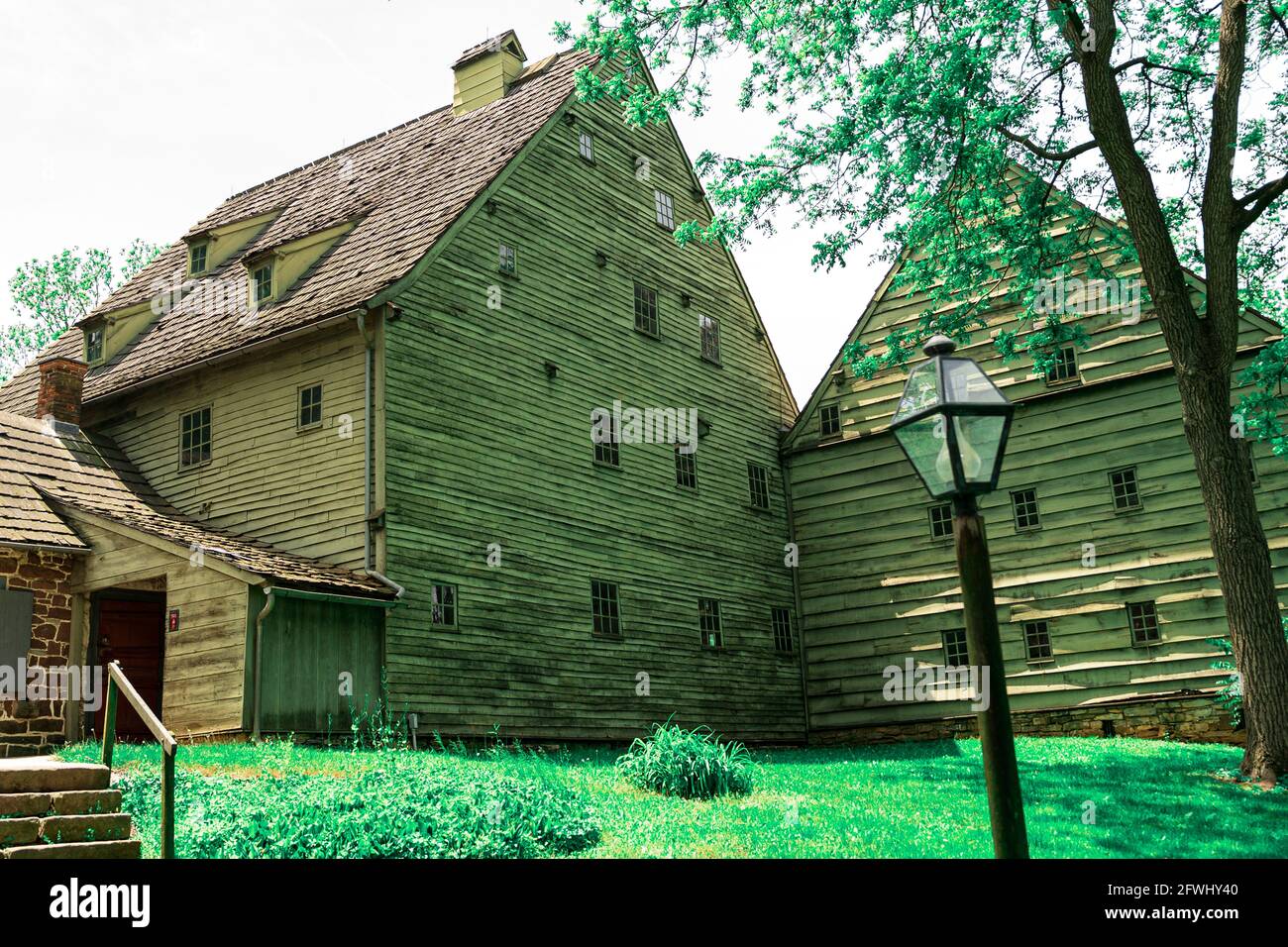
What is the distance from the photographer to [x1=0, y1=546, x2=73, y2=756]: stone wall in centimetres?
1652

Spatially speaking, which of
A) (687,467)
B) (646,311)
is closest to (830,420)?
(687,467)

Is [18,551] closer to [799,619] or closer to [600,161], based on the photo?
[600,161]

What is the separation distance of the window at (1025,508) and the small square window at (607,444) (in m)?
8.53

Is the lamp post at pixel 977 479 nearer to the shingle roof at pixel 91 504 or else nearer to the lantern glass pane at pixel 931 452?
the lantern glass pane at pixel 931 452

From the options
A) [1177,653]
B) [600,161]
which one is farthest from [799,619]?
[600,161]

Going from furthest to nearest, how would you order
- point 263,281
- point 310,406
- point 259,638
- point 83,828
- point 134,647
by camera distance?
point 263,281 < point 134,647 < point 310,406 < point 259,638 < point 83,828

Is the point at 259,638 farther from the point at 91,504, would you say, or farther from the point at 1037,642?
the point at 1037,642

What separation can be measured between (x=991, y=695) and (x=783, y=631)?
21.1 m

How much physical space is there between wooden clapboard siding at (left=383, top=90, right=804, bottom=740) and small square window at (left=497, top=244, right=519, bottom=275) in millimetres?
166

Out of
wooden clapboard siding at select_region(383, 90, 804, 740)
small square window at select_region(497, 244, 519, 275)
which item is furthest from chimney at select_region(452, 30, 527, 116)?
small square window at select_region(497, 244, 519, 275)

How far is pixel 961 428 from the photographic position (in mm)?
5789

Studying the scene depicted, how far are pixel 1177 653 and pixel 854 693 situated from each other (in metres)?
6.98

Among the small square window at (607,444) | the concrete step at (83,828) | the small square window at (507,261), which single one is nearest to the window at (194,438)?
the small square window at (507,261)

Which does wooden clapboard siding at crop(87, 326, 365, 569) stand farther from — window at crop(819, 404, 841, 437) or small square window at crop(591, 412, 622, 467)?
window at crop(819, 404, 841, 437)
